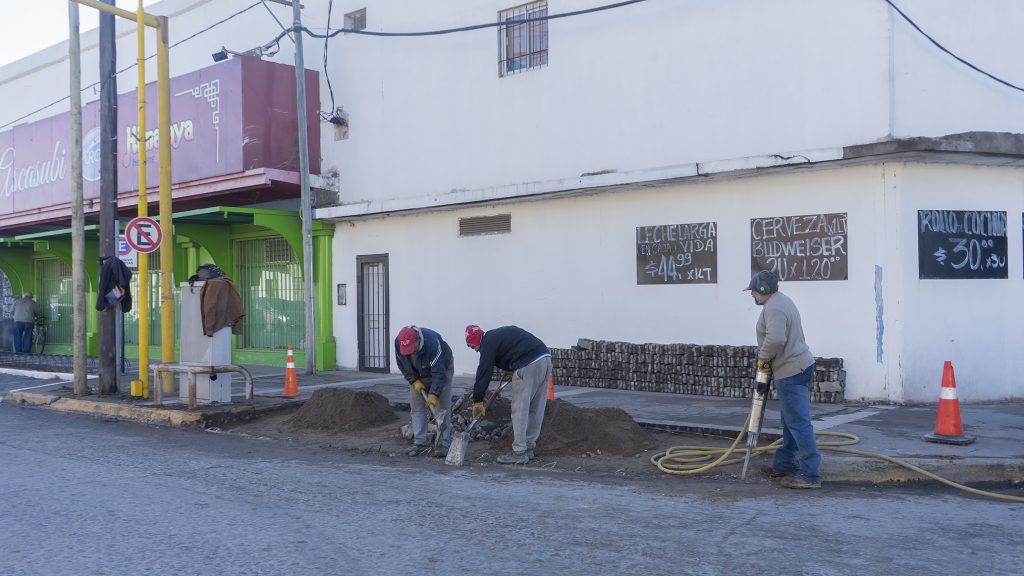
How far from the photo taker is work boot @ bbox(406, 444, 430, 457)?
30.3 ft

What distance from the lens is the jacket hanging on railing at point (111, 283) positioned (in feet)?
44.8

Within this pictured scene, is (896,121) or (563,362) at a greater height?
(896,121)

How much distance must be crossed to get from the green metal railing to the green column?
40.1 ft

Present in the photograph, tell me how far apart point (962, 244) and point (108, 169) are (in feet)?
41.3

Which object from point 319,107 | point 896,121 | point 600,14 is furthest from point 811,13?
point 319,107

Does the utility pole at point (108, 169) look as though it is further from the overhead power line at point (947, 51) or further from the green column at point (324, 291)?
the overhead power line at point (947, 51)

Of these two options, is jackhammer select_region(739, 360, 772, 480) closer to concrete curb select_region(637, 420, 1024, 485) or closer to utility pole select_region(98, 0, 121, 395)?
concrete curb select_region(637, 420, 1024, 485)

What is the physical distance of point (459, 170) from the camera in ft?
52.7

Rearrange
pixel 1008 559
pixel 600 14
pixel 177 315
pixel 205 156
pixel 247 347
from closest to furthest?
pixel 1008 559
pixel 600 14
pixel 205 156
pixel 247 347
pixel 177 315

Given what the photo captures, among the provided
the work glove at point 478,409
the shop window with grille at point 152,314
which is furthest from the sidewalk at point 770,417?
the shop window with grille at point 152,314

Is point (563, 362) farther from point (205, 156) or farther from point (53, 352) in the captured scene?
point (53, 352)

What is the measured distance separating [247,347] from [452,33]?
30.0 ft

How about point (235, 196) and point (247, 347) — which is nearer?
point (235, 196)

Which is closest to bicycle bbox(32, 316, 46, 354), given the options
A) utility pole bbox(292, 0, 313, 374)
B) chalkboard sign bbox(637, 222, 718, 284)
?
utility pole bbox(292, 0, 313, 374)
